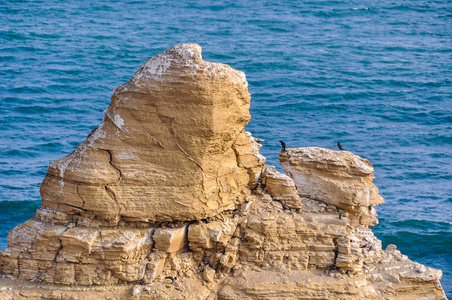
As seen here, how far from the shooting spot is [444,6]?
63.5 m

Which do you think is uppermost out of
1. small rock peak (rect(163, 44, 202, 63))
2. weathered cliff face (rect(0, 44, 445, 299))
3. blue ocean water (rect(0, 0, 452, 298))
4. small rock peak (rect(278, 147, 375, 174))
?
blue ocean water (rect(0, 0, 452, 298))

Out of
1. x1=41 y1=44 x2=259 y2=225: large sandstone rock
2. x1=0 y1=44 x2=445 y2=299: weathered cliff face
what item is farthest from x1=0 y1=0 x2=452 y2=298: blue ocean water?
x1=41 y1=44 x2=259 y2=225: large sandstone rock

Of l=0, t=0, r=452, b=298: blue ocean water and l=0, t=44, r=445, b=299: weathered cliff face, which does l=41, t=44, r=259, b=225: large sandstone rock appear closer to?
l=0, t=44, r=445, b=299: weathered cliff face

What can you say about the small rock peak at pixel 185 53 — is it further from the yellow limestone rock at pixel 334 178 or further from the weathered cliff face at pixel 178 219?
the yellow limestone rock at pixel 334 178

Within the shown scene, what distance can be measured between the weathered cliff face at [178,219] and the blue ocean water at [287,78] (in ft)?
37.2

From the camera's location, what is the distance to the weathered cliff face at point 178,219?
1595cm

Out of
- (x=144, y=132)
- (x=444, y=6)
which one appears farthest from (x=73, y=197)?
(x=444, y=6)

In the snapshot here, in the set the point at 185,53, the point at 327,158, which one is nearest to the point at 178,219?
the point at 185,53

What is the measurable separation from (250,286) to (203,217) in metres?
1.80

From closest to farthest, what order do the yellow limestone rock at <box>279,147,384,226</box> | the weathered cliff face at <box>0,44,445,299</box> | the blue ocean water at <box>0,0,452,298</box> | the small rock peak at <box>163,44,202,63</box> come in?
the small rock peak at <box>163,44,202,63</box> < the weathered cliff face at <box>0,44,445,299</box> < the yellow limestone rock at <box>279,147,384,226</box> < the blue ocean water at <box>0,0,452,298</box>

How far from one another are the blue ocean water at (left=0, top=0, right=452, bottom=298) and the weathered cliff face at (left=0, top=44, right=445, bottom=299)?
37.2 ft

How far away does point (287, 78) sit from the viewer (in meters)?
48.2

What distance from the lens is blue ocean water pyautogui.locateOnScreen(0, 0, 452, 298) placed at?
3459cm

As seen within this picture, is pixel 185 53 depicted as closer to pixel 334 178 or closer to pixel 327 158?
pixel 327 158
